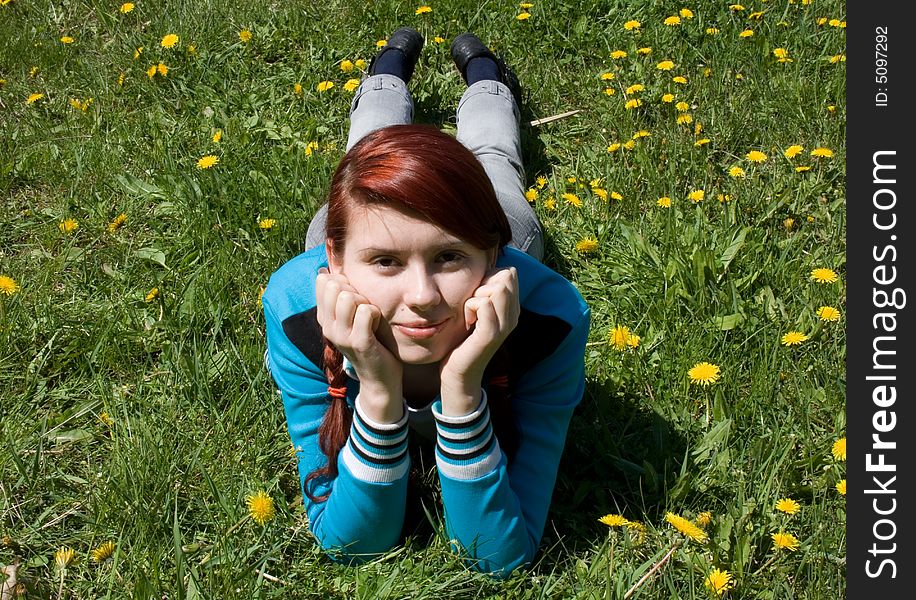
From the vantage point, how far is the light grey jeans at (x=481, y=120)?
10.8 ft

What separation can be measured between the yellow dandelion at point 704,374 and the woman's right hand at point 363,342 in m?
0.88

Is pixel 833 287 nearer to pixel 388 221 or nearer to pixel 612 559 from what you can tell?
pixel 612 559

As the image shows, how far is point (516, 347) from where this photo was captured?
2.21m

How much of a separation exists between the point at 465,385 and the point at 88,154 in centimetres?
227

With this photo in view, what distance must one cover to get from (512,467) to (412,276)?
0.59 metres

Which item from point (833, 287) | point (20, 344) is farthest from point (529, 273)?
point (20, 344)

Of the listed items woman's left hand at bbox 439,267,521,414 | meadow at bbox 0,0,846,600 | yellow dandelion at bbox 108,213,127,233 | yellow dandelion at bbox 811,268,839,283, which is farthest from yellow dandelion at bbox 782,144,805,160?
yellow dandelion at bbox 108,213,127,233

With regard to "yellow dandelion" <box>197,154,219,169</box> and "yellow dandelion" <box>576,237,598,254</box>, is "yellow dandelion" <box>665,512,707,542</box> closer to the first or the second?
"yellow dandelion" <box>576,237,598,254</box>

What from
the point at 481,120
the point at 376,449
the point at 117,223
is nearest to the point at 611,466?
the point at 376,449

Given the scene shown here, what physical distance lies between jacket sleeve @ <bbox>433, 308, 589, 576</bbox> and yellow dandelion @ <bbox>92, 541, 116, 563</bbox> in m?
0.74

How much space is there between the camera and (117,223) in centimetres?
330

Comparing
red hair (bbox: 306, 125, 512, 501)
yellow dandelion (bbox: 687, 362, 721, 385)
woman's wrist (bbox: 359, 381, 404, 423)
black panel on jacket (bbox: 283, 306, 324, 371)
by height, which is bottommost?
woman's wrist (bbox: 359, 381, 404, 423)

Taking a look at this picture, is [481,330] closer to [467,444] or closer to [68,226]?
[467,444]

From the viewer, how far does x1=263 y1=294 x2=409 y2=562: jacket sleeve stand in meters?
2.04
